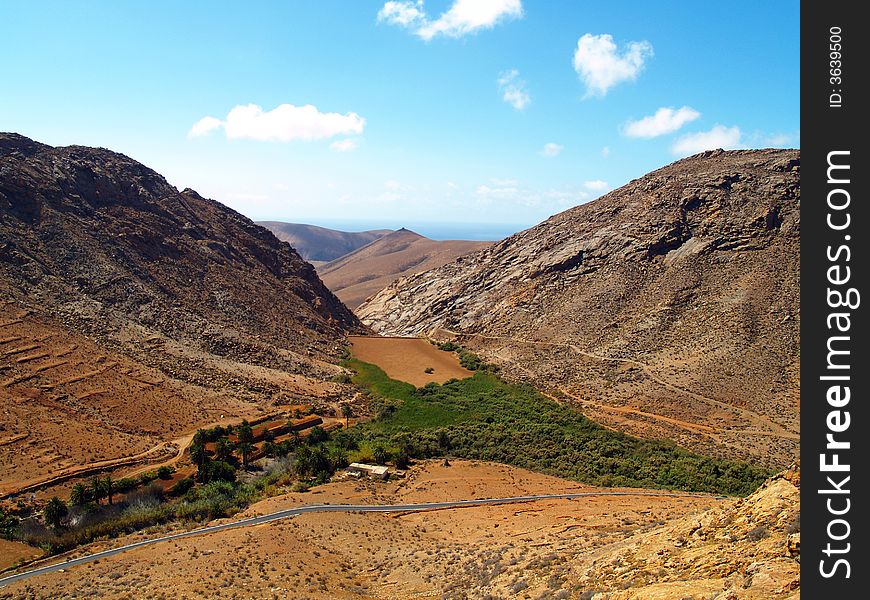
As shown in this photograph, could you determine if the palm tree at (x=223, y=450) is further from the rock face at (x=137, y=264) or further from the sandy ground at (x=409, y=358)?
the sandy ground at (x=409, y=358)

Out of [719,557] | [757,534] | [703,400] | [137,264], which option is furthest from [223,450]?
[703,400]

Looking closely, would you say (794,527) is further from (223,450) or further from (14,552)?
(223,450)

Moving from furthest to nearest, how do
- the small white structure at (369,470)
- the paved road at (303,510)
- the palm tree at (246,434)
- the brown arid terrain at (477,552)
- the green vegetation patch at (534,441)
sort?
the palm tree at (246,434)
the green vegetation patch at (534,441)
the small white structure at (369,470)
the paved road at (303,510)
the brown arid terrain at (477,552)

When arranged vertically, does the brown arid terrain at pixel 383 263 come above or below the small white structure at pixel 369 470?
above

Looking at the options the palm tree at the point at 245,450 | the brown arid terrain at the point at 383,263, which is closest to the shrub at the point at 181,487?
the palm tree at the point at 245,450

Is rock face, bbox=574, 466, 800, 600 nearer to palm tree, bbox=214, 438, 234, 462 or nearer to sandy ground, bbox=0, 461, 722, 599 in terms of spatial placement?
sandy ground, bbox=0, 461, 722, 599

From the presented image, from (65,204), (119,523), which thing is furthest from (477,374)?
(65,204)
